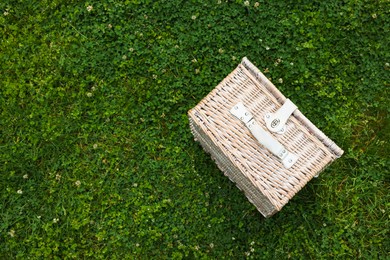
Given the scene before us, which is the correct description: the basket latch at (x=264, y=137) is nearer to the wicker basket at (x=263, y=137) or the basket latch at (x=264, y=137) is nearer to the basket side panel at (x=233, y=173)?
the wicker basket at (x=263, y=137)

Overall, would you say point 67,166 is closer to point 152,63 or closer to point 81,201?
point 81,201

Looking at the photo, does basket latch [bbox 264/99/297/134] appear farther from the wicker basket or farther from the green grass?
the green grass

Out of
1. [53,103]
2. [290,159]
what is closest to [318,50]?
[290,159]

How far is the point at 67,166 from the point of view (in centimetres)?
498

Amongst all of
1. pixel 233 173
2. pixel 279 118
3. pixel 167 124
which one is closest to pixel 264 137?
pixel 279 118

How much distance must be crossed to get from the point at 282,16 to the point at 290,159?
2.01 meters

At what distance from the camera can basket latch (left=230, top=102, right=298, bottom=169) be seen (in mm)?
3816

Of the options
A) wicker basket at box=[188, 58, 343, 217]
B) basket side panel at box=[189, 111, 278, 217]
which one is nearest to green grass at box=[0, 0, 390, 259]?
basket side panel at box=[189, 111, 278, 217]

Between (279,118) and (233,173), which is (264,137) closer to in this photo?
(279,118)

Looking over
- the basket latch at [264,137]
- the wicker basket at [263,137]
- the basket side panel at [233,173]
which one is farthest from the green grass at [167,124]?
the basket latch at [264,137]

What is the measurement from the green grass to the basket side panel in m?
0.15

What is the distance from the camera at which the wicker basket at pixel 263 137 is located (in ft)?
12.6

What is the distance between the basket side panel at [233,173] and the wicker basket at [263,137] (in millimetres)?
56

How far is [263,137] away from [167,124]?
58.3 inches
